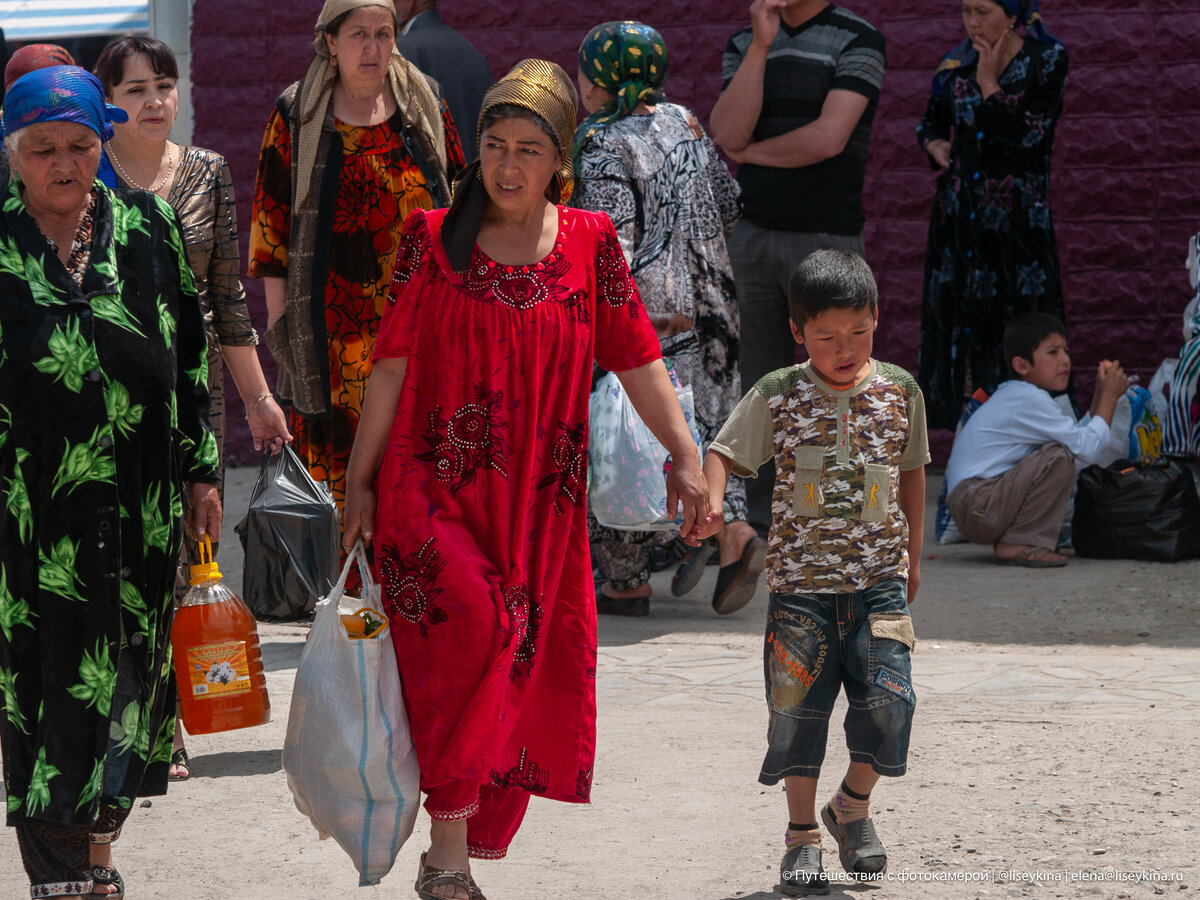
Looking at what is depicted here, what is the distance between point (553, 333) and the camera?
3633 millimetres

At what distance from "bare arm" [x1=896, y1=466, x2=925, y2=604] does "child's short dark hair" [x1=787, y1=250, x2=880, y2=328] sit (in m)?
0.40

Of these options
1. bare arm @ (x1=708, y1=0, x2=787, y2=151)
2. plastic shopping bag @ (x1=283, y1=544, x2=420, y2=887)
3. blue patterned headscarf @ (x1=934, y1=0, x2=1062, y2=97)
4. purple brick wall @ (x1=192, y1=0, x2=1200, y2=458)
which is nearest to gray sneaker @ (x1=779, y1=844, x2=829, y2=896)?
plastic shopping bag @ (x1=283, y1=544, x2=420, y2=887)

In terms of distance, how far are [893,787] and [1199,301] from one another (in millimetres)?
4471

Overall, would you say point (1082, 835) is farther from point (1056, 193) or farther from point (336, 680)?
Answer: point (1056, 193)

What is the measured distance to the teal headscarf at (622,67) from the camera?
635 cm

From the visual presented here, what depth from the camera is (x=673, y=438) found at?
378 cm

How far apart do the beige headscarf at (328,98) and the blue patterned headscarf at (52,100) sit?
1597 mm

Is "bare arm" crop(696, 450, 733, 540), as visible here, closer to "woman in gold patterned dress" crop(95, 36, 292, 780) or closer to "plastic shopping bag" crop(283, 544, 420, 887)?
"plastic shopping bag" crop(283, 544, 420, 887)

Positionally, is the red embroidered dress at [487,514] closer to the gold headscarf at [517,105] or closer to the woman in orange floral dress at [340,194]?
the gold headscarf at [517,105]

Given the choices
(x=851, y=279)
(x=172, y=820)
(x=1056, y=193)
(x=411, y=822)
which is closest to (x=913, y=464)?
(x=851, y=279)

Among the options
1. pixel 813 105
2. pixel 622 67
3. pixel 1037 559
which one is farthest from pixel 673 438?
pixel 1037 559

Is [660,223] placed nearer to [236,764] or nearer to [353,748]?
[236,764]

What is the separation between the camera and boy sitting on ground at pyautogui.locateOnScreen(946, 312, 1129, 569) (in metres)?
7.45

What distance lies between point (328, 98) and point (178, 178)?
597 mm
